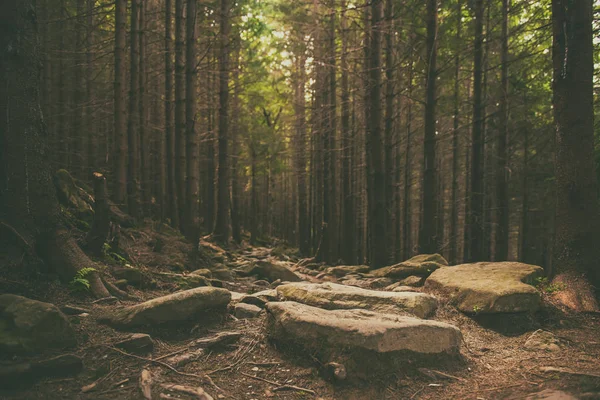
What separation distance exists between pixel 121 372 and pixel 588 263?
5452 mm

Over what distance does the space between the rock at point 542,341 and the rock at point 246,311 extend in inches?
122

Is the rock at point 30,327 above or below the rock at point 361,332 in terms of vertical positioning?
above

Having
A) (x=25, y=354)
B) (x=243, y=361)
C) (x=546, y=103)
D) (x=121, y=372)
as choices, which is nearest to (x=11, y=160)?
(x=25, y=354)

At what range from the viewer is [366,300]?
5004mm

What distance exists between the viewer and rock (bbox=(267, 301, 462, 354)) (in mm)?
3566

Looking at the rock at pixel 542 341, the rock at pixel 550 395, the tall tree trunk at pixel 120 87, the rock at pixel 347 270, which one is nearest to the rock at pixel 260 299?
the rock at pixel 542 341

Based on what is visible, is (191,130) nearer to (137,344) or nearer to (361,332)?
(137,344)

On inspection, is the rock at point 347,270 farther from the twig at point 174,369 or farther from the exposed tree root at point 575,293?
the twig at point 174,369

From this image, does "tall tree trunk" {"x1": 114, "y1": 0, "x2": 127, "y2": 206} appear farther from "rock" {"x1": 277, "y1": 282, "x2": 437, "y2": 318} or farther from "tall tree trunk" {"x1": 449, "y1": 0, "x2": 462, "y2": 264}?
"tall tree trunk" {"x1": 449, "y1": 0, "x2": 462, "y2": 264}

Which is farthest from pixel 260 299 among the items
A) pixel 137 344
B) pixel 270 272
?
pixel 270 272

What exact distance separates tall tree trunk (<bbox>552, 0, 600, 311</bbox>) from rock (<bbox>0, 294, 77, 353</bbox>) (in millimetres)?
5639

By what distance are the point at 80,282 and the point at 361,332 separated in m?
3.35

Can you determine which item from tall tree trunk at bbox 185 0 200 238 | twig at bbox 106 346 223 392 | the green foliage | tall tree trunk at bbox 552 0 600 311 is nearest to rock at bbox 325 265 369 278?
tall tree trunk at bbox 185 0 200 238

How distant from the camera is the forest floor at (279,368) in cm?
313
